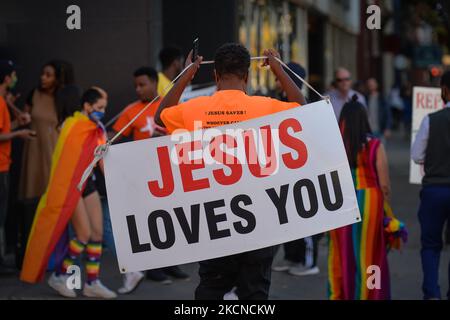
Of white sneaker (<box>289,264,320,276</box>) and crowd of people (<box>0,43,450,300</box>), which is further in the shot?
white sneaker (<box>289,264,320,276</box>)

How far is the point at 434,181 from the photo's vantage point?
8.05m

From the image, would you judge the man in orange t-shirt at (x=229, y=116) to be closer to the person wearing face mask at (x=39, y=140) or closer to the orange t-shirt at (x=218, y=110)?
the orange t-shirt at (x=218, y=110)

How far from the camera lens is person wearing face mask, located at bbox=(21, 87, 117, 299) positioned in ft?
28.5

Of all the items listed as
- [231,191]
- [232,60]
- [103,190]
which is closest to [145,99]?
[103,190]

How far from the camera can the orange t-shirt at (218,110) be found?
18.4 feet

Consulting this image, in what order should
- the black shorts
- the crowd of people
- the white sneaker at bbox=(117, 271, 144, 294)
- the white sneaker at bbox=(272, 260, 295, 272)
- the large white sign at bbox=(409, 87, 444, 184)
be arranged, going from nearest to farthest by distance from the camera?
the crowd of people < the black shorts < the white sneaker at bbox=(117, 271, 144, 294) < the white sneaker at bbox=(272, 260, 295, 272) < the large white sign at bbox=(409, 87, 444, 184)

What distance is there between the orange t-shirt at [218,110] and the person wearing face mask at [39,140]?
442 cm

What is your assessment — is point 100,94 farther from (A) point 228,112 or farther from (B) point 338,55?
(B) point 338,55

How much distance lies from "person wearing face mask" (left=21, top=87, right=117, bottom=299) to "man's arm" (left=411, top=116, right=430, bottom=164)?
8.13 feet

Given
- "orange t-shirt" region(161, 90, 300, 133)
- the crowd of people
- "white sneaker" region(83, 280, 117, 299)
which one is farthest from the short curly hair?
"white sneaker" region(83, 280, 117, 299)

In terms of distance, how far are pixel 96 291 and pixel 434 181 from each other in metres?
2.88

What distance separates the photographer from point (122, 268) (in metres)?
5.61

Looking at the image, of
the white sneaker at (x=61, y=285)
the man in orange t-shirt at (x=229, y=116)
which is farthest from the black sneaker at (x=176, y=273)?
the man in orange t-shirt at (x=229, y=116)

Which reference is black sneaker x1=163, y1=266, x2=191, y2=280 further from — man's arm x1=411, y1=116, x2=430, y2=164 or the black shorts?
man's arm x1=411, y1=116, x2=430, y2=164
